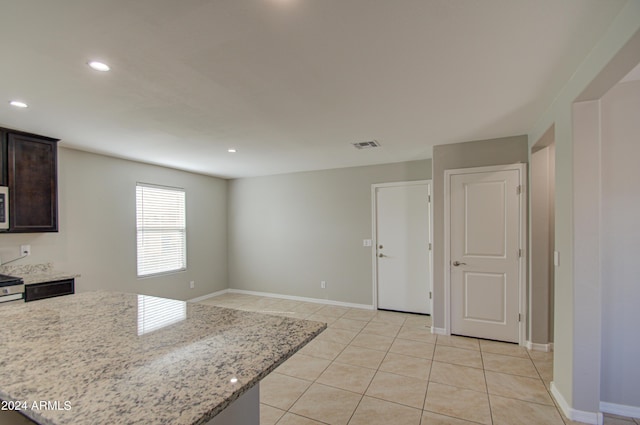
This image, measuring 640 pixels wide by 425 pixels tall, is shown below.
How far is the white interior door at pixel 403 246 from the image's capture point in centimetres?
453

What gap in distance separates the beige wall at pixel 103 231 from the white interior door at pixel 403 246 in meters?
3.35

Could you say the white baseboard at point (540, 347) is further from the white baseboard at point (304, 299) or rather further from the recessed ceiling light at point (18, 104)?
the recessed ceiling light at point (18, 104)

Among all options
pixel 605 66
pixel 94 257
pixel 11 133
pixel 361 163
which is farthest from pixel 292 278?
pixel 605 66

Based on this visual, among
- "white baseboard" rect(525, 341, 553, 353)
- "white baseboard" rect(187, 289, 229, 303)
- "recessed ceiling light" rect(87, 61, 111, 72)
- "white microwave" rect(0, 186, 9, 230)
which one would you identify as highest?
"recessed ceiling light" rect(87, 61, 111, 72)

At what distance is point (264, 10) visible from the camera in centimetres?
136

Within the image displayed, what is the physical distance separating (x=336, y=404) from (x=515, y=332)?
7.73ft

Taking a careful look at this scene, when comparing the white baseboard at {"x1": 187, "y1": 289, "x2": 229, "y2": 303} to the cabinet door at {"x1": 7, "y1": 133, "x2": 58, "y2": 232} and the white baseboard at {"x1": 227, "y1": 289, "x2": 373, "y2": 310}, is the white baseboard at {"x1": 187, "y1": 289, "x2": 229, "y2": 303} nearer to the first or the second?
the white baseboard at {"x1": 227, "y1": 289, "x2": 373, "y2": 310}

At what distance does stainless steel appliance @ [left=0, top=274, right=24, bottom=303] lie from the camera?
2617 millimetres

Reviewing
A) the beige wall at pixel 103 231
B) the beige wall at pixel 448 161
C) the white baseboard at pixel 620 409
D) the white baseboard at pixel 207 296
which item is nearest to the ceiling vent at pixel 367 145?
the beige wall at pixel 448 161

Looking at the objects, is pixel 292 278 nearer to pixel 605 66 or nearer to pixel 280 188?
pixel 280 188

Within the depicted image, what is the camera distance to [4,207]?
9.57 ft

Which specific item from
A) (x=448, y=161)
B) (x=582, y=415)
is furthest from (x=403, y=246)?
(x=582, y=415)

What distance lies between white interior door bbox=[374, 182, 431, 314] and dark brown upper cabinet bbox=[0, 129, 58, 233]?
4.19 meters

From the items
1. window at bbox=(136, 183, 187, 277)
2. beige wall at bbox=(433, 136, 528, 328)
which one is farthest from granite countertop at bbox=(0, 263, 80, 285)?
beige wall at bbox=(433, 136, 528, 328)
